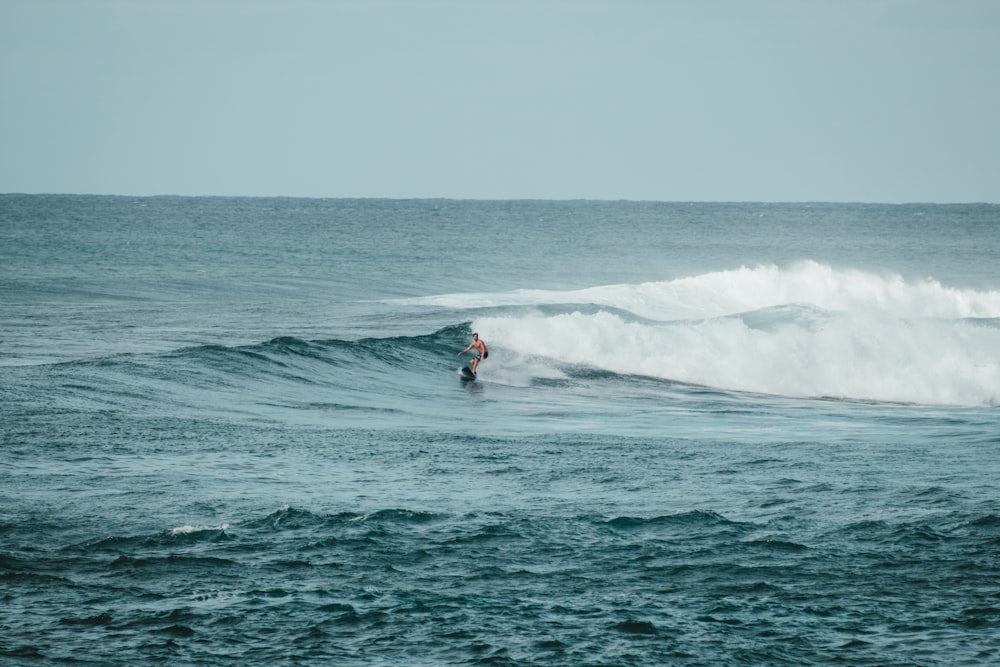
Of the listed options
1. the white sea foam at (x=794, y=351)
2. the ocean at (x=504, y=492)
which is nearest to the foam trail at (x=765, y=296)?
the ocean at (x=504, y=492)

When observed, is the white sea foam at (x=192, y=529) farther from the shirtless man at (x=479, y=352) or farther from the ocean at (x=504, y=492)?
the shirtless man at (x=479, y=352)

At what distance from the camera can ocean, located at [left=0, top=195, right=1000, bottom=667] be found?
1036 cm

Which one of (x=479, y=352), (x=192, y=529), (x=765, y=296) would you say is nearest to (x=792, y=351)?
(x=479, y=352)

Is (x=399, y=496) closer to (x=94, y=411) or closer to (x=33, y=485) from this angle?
(x=33, y=485)

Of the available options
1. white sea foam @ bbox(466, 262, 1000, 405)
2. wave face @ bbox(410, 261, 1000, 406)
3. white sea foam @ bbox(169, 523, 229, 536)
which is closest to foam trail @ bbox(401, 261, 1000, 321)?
wave face @ bbox(410, 261, 1000, 406)

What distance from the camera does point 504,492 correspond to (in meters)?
15.3

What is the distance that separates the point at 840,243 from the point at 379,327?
79684 mm

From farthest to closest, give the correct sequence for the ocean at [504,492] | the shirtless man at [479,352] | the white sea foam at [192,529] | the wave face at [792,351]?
the shirtless man at [479,352], the wave face at [792,351], the white sea foam at [192,529], the ocean at [504,492]

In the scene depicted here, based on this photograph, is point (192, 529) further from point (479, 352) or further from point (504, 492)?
point (479, 352)

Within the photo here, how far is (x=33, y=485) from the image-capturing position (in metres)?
14.8

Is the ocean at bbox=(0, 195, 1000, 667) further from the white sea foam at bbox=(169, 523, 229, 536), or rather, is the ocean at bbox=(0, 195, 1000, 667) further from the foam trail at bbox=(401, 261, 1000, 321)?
the foam trail at bbox=(401, 261, 1000, 321)

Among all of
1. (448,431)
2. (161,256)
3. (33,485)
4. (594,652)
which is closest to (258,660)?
(594,652)

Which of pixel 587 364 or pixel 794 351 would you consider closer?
pixel 794 351

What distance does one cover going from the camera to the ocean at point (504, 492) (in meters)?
10.4
